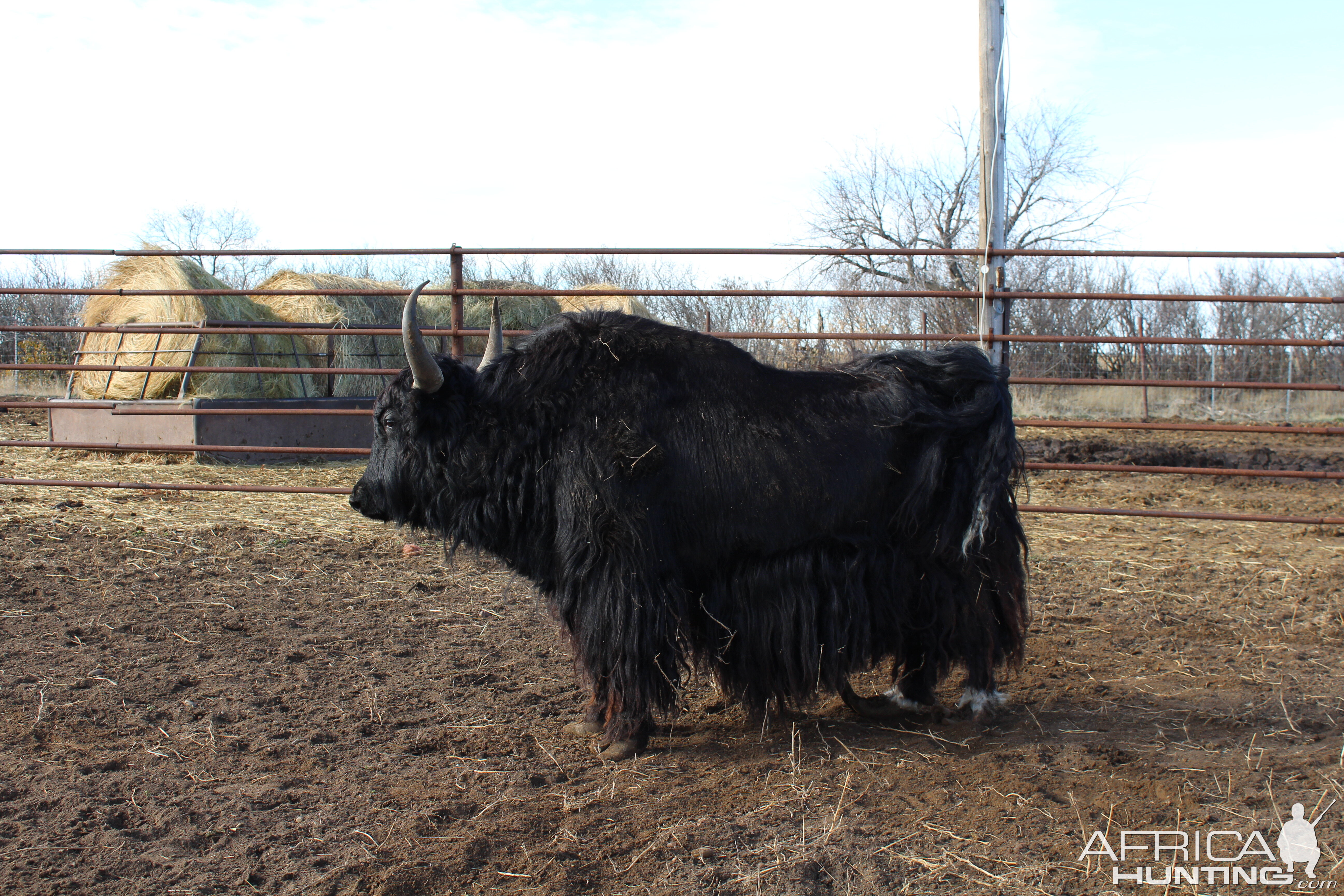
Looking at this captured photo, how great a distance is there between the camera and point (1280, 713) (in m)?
3.44

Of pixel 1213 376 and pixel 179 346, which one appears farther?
pixel 1213 376

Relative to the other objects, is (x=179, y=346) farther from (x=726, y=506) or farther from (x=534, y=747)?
(x=726, y=506)

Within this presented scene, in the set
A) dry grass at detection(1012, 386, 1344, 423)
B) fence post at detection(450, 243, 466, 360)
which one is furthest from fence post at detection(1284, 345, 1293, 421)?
fence post at detection(450, 243, 466, 360)

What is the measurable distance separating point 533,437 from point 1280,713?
10.0 feet

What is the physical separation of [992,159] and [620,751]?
4670mm

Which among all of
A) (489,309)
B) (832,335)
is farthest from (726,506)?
(489,309)

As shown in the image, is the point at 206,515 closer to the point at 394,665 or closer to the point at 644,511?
the point at 394,665

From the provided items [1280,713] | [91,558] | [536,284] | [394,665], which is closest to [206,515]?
[91,558]

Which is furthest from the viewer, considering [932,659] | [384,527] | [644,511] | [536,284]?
[536,284]

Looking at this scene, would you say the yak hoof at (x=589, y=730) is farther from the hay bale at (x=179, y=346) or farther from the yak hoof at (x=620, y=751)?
the hay bale at (x=179, y=346)

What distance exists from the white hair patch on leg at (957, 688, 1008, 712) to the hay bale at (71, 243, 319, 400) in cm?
912

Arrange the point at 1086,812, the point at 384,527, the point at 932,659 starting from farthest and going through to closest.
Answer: the point at 384,527
the point at 932,659
the point at 1086,812

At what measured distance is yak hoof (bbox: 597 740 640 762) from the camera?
3.08 meters

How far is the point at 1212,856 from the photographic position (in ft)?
7.73
